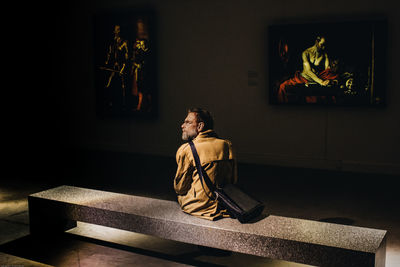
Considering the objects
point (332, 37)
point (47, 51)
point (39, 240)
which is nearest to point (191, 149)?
point (39, 240)

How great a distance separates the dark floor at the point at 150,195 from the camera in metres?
4.79

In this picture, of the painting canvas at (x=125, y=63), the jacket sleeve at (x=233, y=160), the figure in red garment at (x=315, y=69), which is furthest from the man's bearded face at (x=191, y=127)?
the painting canvas at (x=125, y=63)

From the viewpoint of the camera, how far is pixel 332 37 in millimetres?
8875

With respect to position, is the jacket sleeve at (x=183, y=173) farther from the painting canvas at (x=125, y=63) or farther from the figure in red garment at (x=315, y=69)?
the painting canvas at (x=125, y=63)

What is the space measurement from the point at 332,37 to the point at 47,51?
7697mm

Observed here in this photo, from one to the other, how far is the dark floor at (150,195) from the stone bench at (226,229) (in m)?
0.36

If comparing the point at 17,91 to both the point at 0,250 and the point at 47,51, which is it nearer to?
the point at 47,51

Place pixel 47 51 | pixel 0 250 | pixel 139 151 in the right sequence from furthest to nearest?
pixel 47 51, pixel 139 151, pixel 0 250

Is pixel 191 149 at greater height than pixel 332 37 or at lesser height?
lesser

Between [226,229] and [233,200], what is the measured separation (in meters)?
0.29

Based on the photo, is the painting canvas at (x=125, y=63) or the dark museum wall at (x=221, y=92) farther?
the painting canvas at (x=125, y=63)

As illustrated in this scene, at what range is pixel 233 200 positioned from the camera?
427 centimetres

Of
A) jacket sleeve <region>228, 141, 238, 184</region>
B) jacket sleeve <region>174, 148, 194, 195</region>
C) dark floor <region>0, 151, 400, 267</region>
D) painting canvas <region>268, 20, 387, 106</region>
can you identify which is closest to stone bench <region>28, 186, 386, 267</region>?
jacket sleeve <region>174, 148, 194, 195</region>

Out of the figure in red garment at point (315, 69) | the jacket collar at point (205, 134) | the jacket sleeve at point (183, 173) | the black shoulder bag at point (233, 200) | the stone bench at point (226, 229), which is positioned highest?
the figure in red garment at point (315, 69)
